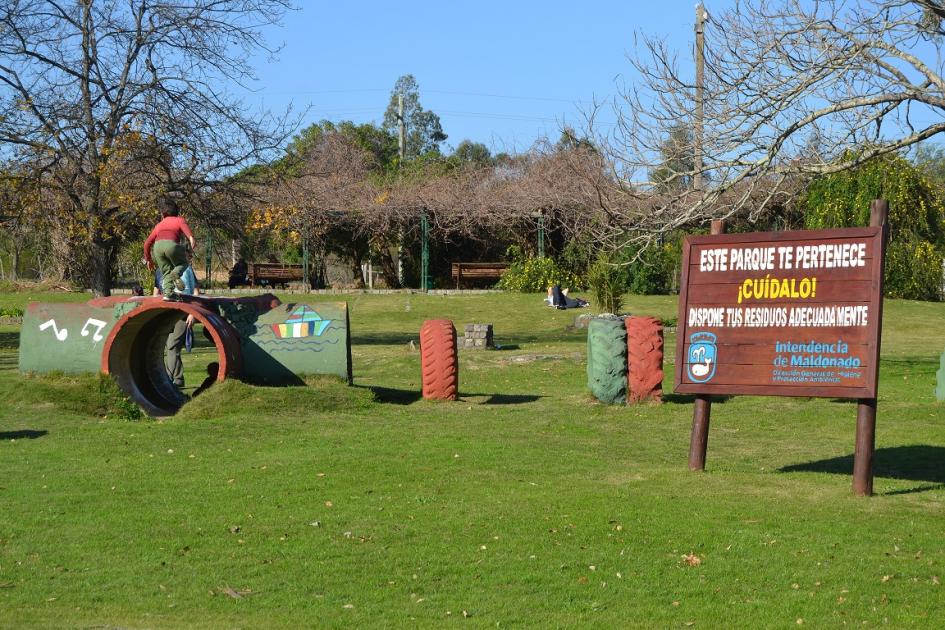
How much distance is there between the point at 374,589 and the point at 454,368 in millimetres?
8149

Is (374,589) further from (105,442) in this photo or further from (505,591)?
(105,442)

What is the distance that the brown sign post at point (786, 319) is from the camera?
8727 mm

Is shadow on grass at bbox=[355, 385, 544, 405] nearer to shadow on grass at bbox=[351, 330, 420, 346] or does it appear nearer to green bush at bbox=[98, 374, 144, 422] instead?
green bush at bbox=[98, 374, 144, 422]

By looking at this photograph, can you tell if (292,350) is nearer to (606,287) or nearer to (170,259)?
(170,259)

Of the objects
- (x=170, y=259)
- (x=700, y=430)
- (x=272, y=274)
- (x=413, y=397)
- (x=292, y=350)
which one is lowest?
(x=413, y=397)

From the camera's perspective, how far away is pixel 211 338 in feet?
45.1

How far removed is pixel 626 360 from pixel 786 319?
5.11 m

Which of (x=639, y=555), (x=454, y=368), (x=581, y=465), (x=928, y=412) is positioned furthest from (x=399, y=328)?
(x=639, y=555)

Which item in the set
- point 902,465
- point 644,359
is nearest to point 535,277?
point 644,359

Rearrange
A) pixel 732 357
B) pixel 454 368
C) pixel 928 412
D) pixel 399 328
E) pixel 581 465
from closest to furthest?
pixel 732 357 < pixel 581 465 < pixel 928 412 < pixel 454 368 < pixel 399 328

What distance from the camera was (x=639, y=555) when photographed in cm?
702

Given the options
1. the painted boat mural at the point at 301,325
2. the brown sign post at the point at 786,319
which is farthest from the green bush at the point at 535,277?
the brown sign post at the point at 786,319

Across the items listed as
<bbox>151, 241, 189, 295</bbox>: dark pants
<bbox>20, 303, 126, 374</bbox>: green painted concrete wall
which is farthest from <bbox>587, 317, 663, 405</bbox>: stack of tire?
<bbox>20, 303, 126, 374</bbox>: green painted concrete wall

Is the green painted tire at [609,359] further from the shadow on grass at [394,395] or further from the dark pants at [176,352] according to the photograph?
the dark pants at [176,352]
